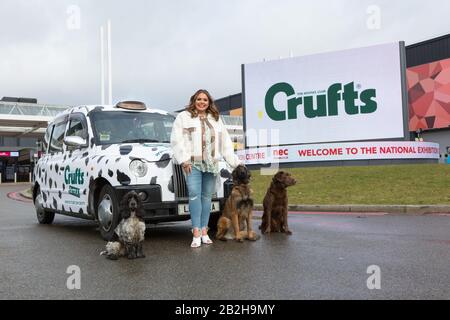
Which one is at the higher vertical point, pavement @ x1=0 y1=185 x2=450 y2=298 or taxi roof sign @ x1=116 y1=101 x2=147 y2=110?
taxi roof sign @ x1=116 y1=101 x2=147 y2=110

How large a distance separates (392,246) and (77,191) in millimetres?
4773

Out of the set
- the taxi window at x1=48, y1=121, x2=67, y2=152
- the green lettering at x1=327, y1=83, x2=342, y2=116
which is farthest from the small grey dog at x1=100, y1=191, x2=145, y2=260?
the green lettering at x1=327, y1=83, x2=342, y2=116

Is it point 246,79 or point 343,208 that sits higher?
point 246,79

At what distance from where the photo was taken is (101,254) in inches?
223

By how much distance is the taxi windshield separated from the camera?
7.30 m

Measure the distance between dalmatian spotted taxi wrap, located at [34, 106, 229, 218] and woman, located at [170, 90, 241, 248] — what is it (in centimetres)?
43

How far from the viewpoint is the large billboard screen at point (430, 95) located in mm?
40000

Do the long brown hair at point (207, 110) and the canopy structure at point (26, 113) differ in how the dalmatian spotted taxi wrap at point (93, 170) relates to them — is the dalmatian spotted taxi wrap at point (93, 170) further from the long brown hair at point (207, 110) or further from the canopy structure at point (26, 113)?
the canopy structure at point (26, 113)

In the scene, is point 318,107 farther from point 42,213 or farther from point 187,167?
point 187,167

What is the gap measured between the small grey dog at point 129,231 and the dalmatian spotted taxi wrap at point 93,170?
836 mm

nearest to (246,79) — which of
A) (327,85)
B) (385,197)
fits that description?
(327,85)

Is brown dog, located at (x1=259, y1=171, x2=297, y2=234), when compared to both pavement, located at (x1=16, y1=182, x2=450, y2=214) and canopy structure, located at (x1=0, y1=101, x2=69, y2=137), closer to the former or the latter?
pavement, located at (x1=16, y1=182, x2=450, y2=214)

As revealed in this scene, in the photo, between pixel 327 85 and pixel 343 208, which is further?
pixel 327 85
